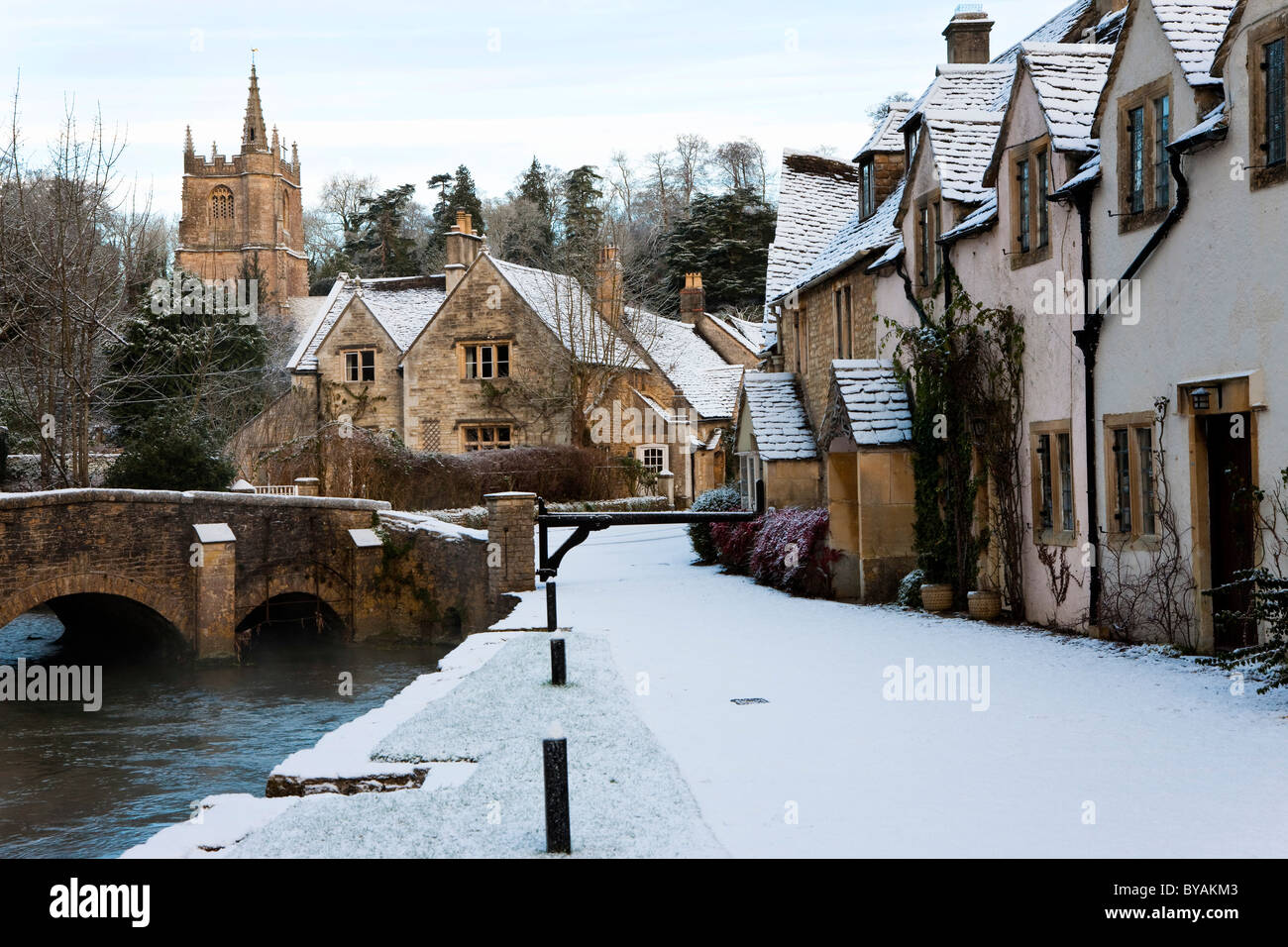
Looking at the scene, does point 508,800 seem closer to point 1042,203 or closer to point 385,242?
point 1042,203

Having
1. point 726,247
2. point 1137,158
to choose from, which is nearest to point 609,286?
point 726,247

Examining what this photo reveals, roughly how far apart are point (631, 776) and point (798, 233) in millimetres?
21724

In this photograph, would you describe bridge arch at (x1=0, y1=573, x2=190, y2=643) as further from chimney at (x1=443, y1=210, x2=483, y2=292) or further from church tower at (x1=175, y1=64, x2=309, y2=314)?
church tower at (x1=175, y1=64, x2=309, y2=314)

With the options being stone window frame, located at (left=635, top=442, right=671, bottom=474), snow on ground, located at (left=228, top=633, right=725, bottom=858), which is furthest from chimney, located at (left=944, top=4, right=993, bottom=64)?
stone window frame, located at (left=635, top=442, right=671, bottom=474)

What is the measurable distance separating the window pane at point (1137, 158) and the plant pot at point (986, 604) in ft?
17.4

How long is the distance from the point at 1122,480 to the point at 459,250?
1365 inches

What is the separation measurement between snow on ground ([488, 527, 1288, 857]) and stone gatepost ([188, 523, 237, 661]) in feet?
30.3

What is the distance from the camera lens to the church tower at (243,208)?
266 feet

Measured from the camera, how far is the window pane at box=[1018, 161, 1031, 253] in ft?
48.4

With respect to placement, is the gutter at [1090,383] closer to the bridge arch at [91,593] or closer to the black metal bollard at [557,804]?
the black metal bollard at [557,804]

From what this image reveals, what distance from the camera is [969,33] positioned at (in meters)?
22.8

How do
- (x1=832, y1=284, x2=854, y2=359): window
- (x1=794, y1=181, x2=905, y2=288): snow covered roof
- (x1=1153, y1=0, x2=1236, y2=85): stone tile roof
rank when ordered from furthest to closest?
1. (x1=832, y1=284, x2=854, y2=359): window
2. (x1=794, y1=181, x2=905, y2=288): snow covered roof
3. (x1=1153, y1=0, x2=1236, y2=85): stone tile roof

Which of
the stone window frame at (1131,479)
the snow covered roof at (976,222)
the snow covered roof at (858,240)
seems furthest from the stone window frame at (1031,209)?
the snow covered roof at (858,240)

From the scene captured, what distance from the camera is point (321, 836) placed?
6336 millimetres
